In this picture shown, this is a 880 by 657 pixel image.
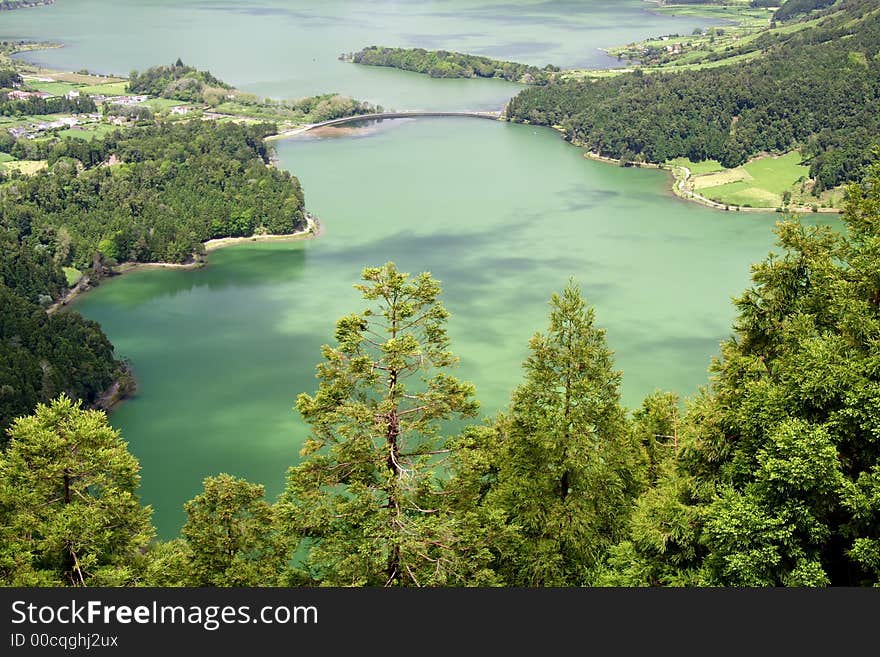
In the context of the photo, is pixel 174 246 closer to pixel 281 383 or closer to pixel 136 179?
pixel 136 179

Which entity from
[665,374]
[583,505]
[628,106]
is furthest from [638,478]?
[628,106]

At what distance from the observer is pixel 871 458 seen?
52.7 feet

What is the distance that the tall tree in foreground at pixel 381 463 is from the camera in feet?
56.2

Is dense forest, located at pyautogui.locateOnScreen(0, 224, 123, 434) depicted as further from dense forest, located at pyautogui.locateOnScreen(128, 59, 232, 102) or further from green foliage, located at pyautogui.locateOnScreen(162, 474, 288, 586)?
dense forest, located at pyautogui.locateOnScreen(128, 59, 232, 102)

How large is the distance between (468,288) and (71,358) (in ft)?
81.0

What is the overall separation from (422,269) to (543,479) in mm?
47054

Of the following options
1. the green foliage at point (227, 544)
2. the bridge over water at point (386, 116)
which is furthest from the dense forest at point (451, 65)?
the green foliage at point (227, 544)

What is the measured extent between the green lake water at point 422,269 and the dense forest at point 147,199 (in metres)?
2.91

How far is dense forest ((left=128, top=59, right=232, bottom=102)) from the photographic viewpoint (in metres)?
126

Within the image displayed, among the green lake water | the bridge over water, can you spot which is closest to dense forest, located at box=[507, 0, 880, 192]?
the bridge over water

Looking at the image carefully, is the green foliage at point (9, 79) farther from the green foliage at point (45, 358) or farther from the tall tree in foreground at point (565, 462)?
the tall tree in foreground at point (565, 462)

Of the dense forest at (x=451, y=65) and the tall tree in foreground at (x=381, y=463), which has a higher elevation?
the dense forest at (x=451, y=65)

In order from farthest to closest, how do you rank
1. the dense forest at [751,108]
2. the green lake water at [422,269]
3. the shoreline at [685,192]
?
1. the dense forest at [751,108]
2. the shoreline at [685,192]
3. the green lake water at [422,269]

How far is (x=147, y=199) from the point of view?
78375 mm
